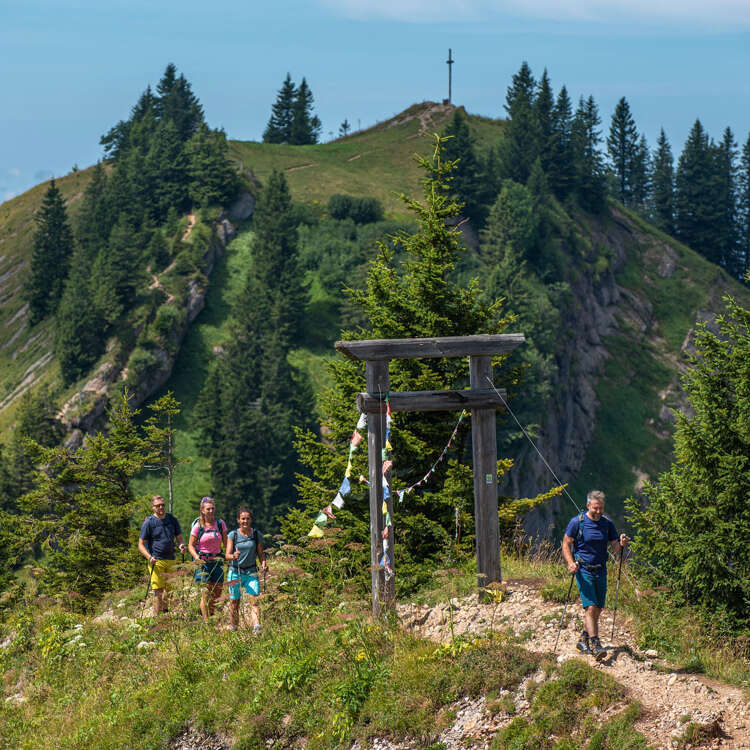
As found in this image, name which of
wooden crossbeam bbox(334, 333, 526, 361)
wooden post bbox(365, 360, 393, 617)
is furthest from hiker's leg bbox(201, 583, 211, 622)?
wooden crossbeam bbox(334, 333, 526, 361)

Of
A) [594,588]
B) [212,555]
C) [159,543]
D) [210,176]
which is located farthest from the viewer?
[210,176]

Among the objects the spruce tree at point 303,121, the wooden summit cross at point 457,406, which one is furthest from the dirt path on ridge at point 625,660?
the spruce tree at point 303,121

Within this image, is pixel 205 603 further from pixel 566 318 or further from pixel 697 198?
pixel 697 198

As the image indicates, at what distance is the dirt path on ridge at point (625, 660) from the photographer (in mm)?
8500

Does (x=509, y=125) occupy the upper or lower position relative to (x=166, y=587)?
upper

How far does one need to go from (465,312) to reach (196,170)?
7031 centimetres

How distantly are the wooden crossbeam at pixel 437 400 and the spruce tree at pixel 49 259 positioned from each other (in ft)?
240

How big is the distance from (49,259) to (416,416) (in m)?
72.5

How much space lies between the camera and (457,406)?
1216 centimetres

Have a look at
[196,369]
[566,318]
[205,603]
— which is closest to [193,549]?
[205,603]

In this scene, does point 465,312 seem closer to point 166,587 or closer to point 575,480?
point 166,587

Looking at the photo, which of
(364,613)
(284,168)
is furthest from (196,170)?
(364,613)

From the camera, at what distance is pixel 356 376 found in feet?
58.0

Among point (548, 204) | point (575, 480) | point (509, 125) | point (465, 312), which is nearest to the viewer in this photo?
point (465, 312)
